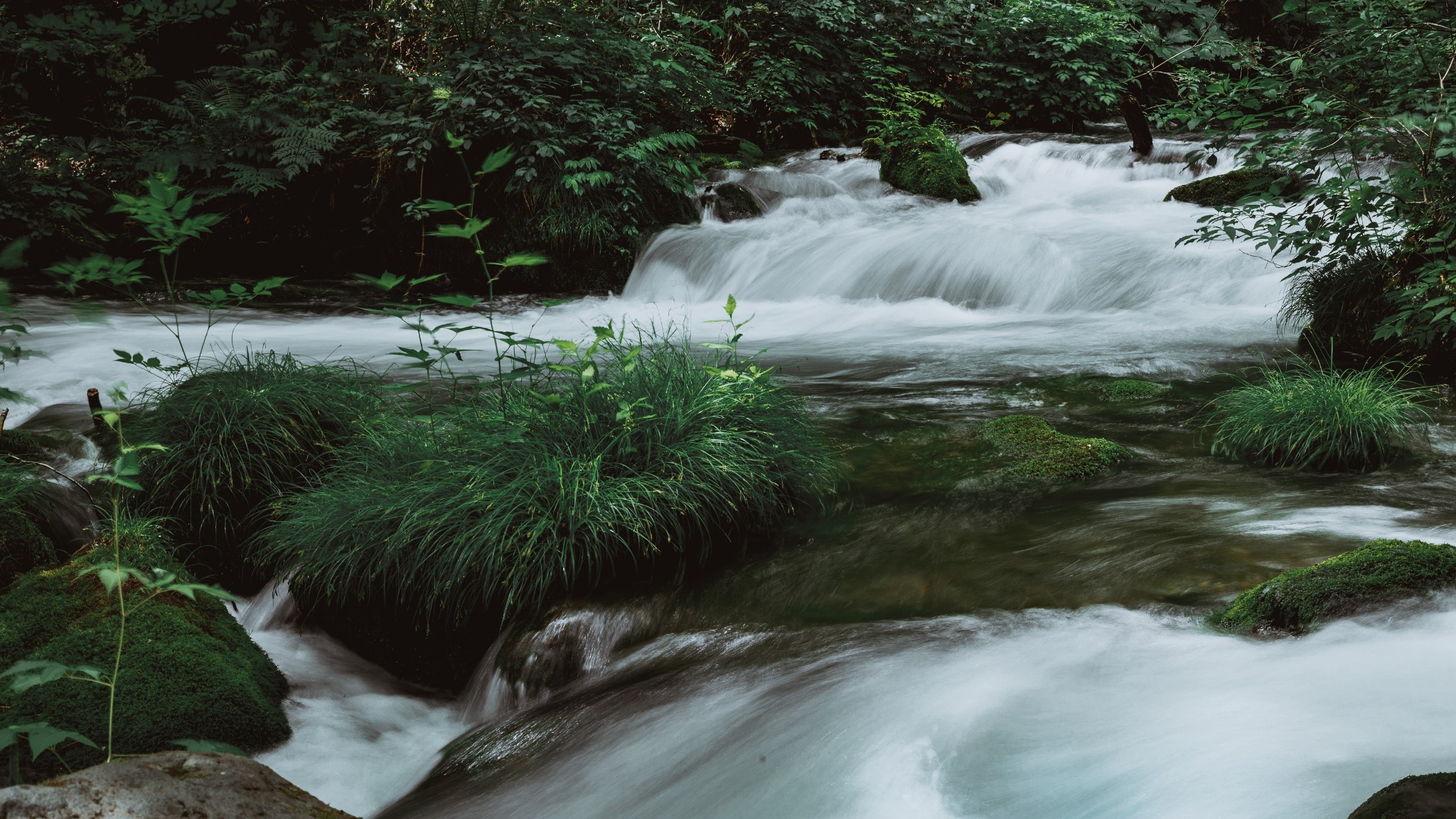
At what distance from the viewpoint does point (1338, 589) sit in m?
2.98

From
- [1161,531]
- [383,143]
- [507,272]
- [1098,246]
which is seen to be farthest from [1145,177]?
[1161,531]

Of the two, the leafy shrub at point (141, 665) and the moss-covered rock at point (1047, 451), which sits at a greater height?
the moss-covered rock at point (1047, 451)

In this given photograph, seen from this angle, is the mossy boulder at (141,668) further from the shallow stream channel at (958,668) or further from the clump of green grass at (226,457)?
the clump of green grass at (226,457)

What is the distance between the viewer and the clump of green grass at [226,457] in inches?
173

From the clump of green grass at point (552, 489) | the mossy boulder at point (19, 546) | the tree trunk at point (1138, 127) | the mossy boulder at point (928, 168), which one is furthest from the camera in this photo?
the tree trunk at point (1138, 127)

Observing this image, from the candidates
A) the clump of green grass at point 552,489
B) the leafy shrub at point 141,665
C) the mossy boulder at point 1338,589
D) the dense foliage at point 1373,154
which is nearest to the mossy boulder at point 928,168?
the dense foliage at point 1373,154

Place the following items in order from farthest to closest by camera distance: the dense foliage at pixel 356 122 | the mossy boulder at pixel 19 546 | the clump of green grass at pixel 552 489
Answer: the dense foliage at pixel 356 122
the mossy boulder at pixel 19 546
the clump of green grass at pixel 552 489

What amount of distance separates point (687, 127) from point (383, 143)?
138 inches

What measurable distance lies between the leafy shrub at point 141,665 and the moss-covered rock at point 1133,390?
14.6ft

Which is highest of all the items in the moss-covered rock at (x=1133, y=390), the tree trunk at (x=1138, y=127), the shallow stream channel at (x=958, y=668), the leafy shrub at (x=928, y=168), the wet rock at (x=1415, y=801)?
the tree trunk at (x=1138, y=127)

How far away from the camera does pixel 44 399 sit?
245 inches

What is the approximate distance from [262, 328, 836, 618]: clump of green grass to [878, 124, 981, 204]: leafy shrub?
8.43 metres

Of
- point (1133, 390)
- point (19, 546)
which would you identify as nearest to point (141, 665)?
point (19, 546)

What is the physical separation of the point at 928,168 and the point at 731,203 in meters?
2.45
